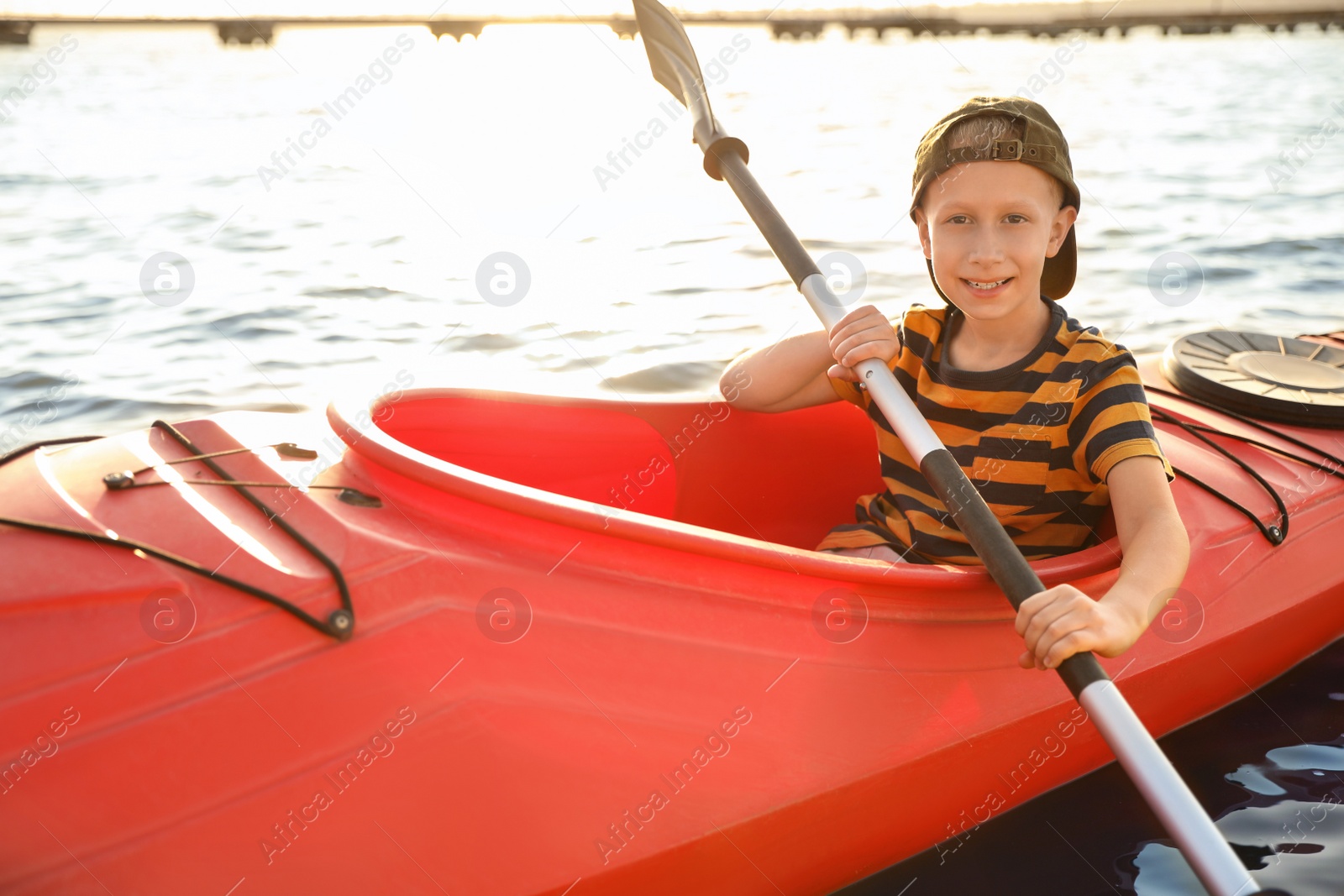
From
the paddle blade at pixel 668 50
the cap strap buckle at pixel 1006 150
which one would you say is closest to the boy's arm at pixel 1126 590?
the cap strap buckle at pixel 1006 150

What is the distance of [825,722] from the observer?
1.54 meters

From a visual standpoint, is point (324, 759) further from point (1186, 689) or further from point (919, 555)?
point (1186, 689)

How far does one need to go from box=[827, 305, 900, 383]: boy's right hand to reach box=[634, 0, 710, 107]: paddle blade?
2.81 ft

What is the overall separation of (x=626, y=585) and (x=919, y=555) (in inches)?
25.3

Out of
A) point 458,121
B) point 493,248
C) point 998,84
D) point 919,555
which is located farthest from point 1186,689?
point 998,84

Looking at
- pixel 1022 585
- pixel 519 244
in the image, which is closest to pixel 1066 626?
pixel 1022 585

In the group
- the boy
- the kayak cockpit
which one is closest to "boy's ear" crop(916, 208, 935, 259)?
the boy

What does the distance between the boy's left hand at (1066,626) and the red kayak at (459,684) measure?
0.25 m

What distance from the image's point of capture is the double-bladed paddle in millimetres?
1196

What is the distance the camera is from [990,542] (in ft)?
4.75

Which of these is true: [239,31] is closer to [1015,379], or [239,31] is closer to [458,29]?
[458,29]

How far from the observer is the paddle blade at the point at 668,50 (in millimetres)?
2359

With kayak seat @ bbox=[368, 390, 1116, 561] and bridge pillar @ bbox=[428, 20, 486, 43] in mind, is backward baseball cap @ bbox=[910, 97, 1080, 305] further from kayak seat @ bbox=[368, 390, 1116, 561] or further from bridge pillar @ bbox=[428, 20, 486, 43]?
bridge pillar @ bbox=[428, 20, 486, 43]

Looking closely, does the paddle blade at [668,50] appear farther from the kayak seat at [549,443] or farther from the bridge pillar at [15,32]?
the bridge pillar at [15,32]
